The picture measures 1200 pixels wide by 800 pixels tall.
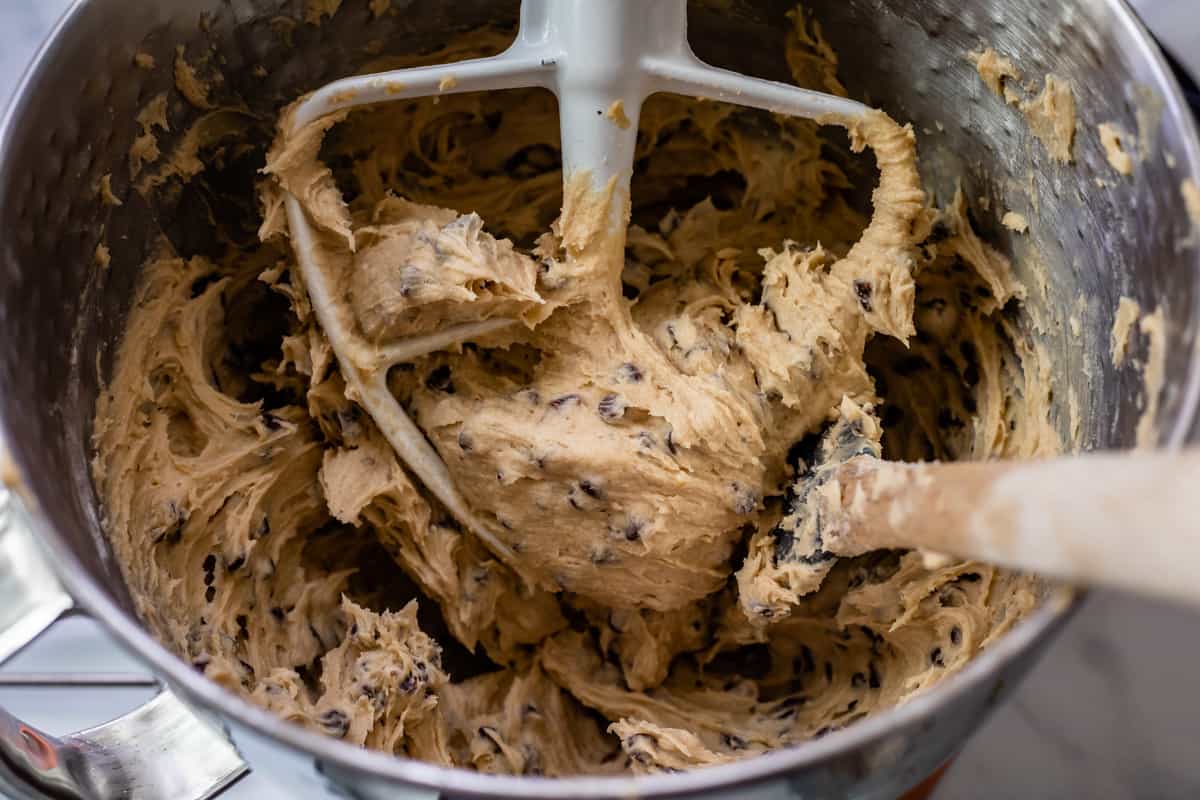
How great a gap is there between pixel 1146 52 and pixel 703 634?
746 millimetres

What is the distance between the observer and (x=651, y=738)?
0.99m

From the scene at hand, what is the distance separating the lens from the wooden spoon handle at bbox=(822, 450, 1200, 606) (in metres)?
0.48

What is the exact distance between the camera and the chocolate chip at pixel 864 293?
3.56 ft

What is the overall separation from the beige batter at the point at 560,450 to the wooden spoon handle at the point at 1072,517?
26 centimetres

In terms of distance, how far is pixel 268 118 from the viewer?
45.0 inches

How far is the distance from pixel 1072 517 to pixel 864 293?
575 millimetres

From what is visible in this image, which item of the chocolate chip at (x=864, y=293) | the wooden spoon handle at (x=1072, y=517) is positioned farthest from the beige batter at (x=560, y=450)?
the wooden spoon handle at (x=1072, y=517)

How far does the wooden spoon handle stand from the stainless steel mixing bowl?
86 mm

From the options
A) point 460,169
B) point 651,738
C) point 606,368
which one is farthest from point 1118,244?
point 460,169

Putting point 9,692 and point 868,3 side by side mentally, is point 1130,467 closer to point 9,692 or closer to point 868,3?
point 868,3

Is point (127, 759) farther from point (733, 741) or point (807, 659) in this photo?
point (807, 659)

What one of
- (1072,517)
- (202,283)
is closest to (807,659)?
(1072,517)

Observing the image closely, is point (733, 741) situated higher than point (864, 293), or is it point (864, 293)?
point (864, 293)

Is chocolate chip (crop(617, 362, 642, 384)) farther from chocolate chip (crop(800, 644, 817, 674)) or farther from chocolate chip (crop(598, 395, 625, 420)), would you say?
chocolate chip (crop(800, 644, 817, 674))
